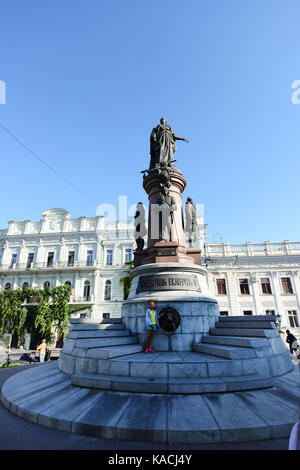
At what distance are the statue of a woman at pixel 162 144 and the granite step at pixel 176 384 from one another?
827 cm

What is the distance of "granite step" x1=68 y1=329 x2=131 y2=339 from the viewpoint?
21.5 ft

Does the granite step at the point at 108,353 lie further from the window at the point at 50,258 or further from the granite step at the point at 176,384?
the window at the point at 50,258

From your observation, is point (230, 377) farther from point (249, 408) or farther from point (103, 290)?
point (103, 290)

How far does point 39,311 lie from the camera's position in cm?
2656

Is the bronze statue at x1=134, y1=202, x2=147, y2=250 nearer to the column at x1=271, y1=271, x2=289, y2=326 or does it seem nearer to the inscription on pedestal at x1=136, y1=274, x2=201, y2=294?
the inscription on pedestal at x1=136, y1=274, x2=201, y2=294

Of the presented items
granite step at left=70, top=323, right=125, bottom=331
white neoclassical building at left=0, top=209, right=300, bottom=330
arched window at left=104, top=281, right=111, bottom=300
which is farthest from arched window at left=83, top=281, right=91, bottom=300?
granite step at left=70, top=323, right=125, bottom=331

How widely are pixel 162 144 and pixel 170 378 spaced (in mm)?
9445

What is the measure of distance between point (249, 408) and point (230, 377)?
0.91 metres

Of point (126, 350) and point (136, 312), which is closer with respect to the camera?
point (126, 350)

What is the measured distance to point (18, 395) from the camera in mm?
4930

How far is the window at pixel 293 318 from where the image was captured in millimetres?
26503

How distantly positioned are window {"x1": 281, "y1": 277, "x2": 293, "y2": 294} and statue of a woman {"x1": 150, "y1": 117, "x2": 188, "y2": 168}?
24.4 meters

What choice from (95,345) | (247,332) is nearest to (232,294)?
(247,332)

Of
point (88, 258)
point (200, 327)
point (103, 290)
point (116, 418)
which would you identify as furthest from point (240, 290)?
point (116, 418)
